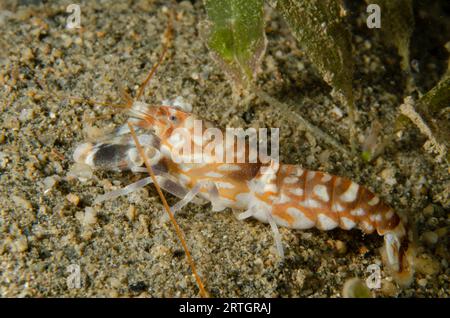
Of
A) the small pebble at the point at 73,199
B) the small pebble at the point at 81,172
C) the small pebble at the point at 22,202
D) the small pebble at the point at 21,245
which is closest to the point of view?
the small pebble at the point at 21,245

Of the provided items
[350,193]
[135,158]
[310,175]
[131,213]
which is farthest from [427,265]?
[135,158]

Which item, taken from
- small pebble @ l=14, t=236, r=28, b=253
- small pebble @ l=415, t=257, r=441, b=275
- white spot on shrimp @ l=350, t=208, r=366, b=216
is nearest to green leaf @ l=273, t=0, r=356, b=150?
white spot on shrimp @ l=350, t=208, r=366, b=216

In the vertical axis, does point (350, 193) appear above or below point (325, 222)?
above

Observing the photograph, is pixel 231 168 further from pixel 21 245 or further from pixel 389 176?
pixel 21 245

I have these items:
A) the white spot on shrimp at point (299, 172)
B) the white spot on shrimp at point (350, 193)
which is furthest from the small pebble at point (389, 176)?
the white spot on shrimp at point (299, 172)

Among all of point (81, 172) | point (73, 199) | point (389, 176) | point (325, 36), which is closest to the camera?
point (73, 199)

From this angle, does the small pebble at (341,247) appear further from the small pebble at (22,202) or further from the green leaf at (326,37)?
the small pebble at (22,202)
